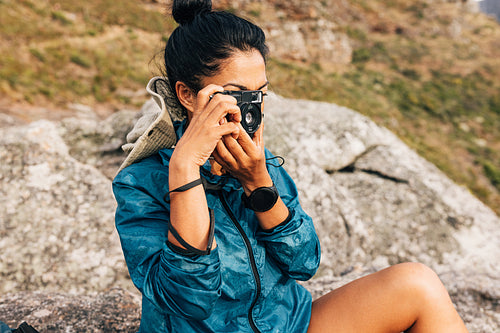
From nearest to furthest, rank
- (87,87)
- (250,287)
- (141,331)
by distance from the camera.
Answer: (250,287), (141,331), (87,87)

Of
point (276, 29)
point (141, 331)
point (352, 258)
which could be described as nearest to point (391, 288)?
point (141, 331)

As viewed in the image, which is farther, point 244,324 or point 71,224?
point 71,224

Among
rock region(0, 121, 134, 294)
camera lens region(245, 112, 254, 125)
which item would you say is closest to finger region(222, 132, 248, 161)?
camera lens region(245, 112, 254, 125)

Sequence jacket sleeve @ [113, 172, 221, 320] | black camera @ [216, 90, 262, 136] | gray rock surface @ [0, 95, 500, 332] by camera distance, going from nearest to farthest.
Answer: jacket sleeve @ [113, 172, 221, 320] → black camera @ [216, 90, 262, 136] → gray rock surface @ [0, 95, 500, 332]

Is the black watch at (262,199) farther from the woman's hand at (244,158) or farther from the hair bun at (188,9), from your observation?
the hair bun at (188,9)

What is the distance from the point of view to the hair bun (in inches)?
66.7

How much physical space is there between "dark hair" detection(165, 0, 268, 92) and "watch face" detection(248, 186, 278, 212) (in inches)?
23.6

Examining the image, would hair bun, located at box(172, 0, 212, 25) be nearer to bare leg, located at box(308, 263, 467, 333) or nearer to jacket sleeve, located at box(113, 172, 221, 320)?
jacket sleeve, located at box(113, 172, 221, 320)

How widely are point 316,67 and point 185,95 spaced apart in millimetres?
18545

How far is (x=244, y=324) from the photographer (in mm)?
1471

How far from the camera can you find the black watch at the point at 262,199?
4.91 ft

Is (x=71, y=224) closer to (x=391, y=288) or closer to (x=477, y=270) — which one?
(x=391, y=288)

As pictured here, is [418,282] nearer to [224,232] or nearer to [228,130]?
[224,232]

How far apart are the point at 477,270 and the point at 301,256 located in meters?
2.80
